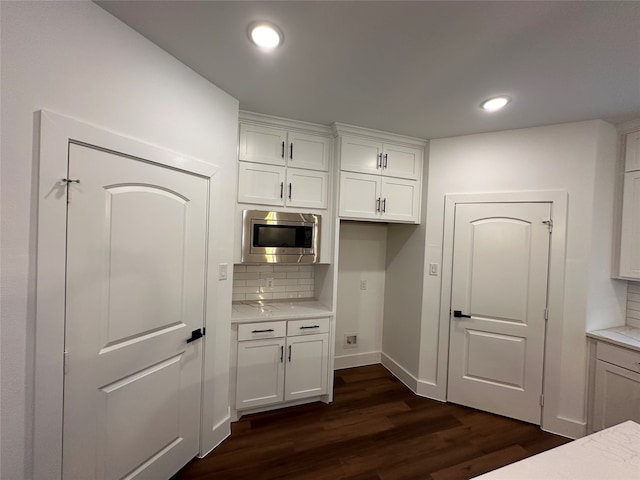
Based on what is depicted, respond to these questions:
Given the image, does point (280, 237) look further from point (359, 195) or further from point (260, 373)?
point (260, 373)

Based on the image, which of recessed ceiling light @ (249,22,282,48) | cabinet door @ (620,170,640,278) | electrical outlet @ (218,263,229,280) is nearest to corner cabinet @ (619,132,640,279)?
cabinet door @ (620,170,640,278)

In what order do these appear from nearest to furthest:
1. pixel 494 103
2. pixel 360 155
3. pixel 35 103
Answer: pixel 35 103, pixel 494 103, pixel 360 155

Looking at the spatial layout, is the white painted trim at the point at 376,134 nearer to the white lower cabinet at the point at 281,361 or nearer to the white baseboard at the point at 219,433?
the white lower cabinet at the point at 281,361

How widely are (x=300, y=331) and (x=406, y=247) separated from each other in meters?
1.51

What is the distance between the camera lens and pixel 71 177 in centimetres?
114

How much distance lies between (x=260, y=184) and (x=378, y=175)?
1160mm

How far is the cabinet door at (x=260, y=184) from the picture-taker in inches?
89.5

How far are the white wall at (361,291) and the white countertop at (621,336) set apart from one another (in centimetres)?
190

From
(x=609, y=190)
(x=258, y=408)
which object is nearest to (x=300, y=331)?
(x=258, y=408)

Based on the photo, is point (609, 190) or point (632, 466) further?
point (609, 190)

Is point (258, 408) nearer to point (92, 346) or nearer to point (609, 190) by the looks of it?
point (92, 346)


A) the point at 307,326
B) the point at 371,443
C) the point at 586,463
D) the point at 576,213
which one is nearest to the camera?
the point at 586,463

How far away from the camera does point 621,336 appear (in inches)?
80.6

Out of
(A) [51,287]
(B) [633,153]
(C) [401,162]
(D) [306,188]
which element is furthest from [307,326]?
(B) [633,153]
